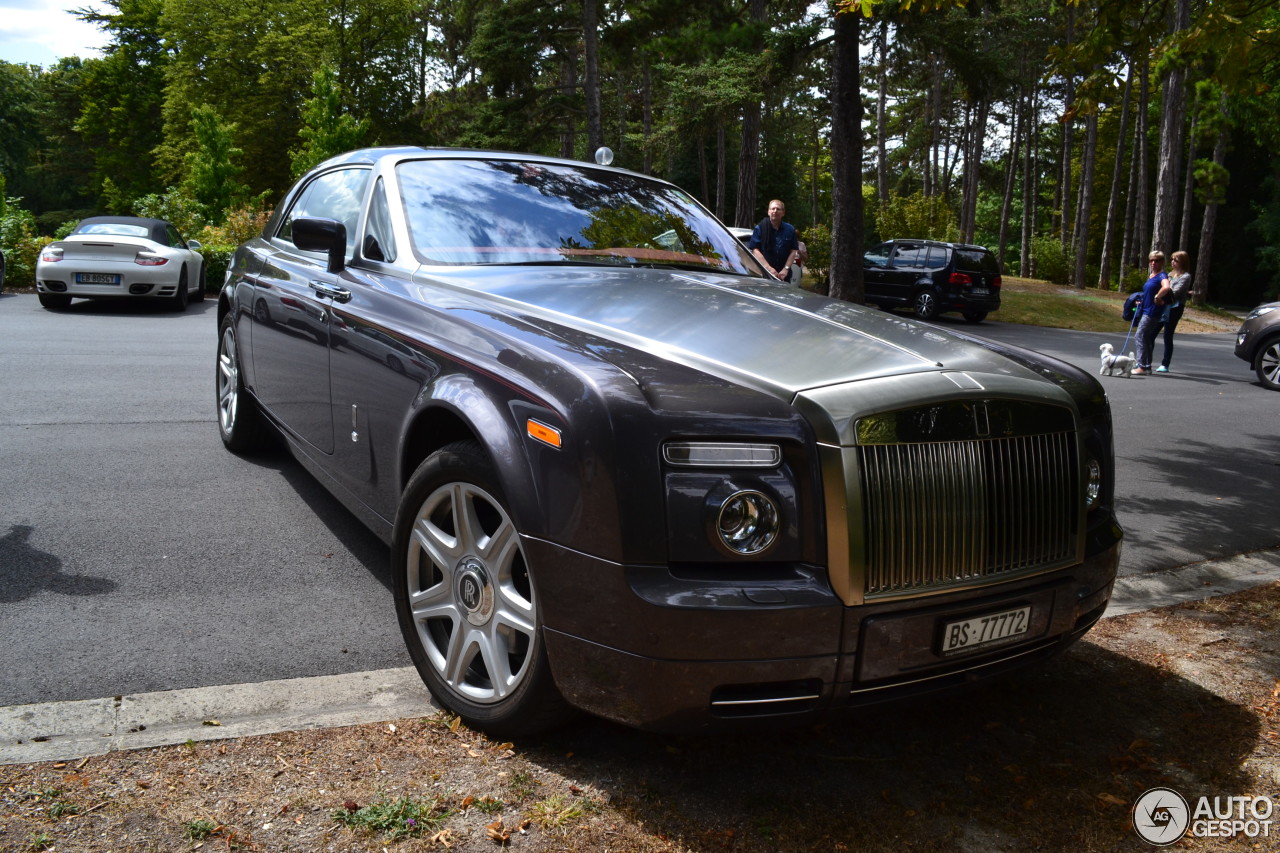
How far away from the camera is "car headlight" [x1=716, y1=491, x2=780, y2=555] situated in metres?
2.45

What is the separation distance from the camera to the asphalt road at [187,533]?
3.49m

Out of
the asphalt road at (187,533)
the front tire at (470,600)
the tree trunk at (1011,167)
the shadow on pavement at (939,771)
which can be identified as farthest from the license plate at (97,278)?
the tree trunk at (1011,167)

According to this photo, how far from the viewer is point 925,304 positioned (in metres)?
23.5

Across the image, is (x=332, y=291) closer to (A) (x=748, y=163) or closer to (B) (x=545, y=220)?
(B) (x=545, y=220)

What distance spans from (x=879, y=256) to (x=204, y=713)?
77.9ft

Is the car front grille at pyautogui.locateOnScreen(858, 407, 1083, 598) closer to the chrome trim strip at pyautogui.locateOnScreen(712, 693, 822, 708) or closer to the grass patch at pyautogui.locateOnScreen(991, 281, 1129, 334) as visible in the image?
the chrome trim strip at pyautogui.locateOnScreen(712, 693, 822, 708)

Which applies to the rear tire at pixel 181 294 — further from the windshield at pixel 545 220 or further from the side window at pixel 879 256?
the side window at pixel 879 256

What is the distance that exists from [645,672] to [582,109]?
A: 32.0m

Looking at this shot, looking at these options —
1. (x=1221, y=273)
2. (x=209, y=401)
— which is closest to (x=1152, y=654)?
(x=209, y=401)

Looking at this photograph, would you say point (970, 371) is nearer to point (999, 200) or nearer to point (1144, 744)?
point (1144, 744)

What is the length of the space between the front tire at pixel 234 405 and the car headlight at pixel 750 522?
159 inches

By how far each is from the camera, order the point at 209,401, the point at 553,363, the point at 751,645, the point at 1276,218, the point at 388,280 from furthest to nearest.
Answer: the point at 1276,218 → the point at 209,401 → the point at 388,280 → the point at 553,363 → the point at 751,645

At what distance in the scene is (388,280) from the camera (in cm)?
381

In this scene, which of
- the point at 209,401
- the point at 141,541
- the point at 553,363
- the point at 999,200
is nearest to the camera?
the point at 553,363
